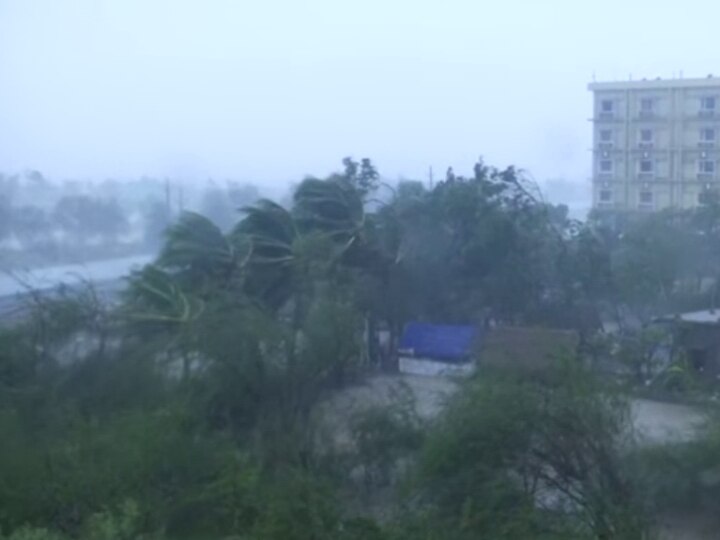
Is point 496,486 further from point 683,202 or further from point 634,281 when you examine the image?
point 683,202

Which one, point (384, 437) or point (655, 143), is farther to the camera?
point (655, 143)

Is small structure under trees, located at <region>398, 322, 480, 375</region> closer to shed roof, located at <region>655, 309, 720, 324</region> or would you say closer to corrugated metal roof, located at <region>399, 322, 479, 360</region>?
corrugated metal roof, located at <region>399, 322, 479, 360</region>

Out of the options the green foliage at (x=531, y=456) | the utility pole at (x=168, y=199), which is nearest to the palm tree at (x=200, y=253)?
the utility pole at (x=168, y=199)

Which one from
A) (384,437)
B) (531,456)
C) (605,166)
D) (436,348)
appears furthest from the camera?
(605,166)

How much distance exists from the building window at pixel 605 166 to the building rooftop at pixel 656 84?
0.82m

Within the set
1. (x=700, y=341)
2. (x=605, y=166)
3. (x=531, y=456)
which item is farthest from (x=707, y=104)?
(x=531, y=456)

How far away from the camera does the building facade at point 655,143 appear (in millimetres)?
13867

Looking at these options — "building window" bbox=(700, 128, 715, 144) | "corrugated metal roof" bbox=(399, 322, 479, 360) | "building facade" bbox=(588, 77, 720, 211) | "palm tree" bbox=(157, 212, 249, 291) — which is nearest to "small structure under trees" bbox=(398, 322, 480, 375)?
"corrugated metal roof" bbox=(399, 322, 479, 360)

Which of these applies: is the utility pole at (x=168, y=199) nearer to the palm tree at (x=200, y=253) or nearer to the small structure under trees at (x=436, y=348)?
the palm tree at (x=200, y=253)

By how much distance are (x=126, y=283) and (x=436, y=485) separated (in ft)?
14.0

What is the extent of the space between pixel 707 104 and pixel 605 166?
1329mm

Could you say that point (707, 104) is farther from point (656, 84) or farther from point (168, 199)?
point (168, 199)

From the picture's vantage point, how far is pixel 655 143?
1398cm

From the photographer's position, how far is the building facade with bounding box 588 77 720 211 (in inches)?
546
